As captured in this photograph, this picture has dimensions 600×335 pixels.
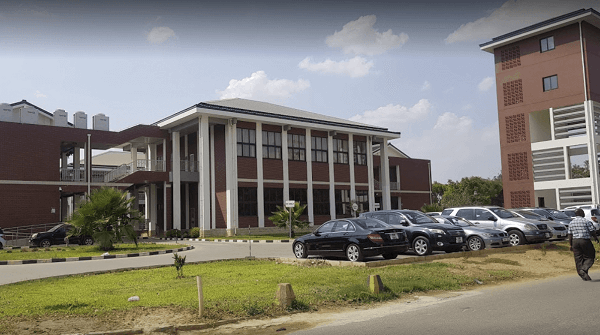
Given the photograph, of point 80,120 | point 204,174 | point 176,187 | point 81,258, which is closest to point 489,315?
point 81,258

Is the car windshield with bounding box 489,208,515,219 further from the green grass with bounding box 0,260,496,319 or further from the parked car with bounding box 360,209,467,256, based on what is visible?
the green grass with bounding box 0,260,496,319

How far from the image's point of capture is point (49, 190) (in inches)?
1382

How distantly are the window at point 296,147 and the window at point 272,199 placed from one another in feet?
9.63

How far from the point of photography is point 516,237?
64.0ft

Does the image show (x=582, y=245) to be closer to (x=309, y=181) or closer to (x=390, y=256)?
(x=390, y=256)

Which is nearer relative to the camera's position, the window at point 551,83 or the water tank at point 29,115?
the water tank at point 29,115

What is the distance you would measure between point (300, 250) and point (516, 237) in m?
8.54

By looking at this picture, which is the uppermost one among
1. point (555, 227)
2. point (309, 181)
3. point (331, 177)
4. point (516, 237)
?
point (331, 177)

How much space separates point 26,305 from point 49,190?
92.8 ft

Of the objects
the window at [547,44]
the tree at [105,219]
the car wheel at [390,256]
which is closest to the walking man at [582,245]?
the car wheel at [390,256]

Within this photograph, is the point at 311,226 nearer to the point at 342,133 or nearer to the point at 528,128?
the point at 342,133

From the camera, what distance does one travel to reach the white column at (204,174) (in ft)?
119

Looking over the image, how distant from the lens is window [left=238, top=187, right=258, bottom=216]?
124 ft

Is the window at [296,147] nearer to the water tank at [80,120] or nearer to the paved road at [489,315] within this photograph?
the water tank at [80,120]
